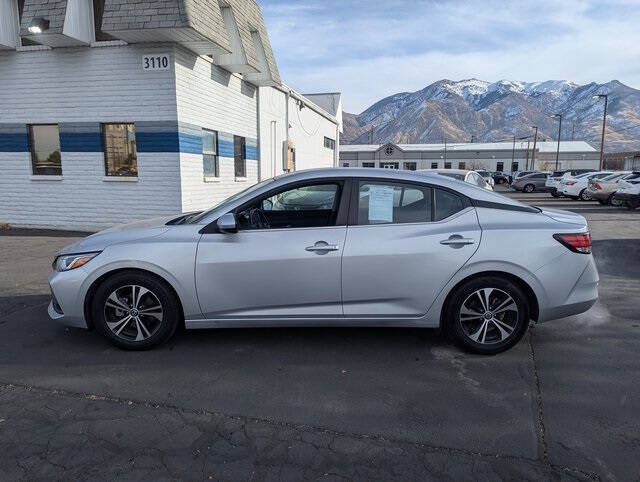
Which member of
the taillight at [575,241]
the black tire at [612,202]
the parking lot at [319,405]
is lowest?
the parking lot at [319,405]

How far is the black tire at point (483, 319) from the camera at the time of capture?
13.3 ft

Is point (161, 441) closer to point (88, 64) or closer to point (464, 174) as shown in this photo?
point (464, 174)

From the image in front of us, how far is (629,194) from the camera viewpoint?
1850 centimetres

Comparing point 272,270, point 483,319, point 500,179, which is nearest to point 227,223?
point 272,270

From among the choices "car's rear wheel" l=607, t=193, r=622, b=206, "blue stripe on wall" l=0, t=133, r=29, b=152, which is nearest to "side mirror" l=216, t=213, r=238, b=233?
"blue stripe on wall" l=0, t=133, r=29, b=152

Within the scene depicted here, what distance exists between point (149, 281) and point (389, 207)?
2.17 m

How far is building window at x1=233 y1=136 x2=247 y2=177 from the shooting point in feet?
48.8

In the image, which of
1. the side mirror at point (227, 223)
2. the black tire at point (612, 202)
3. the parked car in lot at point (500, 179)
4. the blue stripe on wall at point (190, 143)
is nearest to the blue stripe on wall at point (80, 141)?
the blue stripe on wall at point (190, 143)

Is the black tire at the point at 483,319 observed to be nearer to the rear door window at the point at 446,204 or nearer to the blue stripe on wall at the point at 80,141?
the rear door window at the point at 446,204

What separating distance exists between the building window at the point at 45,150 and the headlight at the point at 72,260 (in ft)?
30.1

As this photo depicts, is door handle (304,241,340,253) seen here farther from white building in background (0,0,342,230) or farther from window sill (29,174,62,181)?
window sill (29,174,62,181)

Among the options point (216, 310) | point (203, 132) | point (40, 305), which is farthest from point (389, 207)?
point (203, 132)

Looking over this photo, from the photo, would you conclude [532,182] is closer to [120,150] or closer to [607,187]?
[607,187]

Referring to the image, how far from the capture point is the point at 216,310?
163 inches
